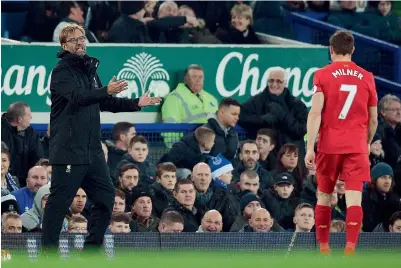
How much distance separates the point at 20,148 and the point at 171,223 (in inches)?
92.7

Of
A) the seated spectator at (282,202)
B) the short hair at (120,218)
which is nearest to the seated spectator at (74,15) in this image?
the seated spectator at (282,202)

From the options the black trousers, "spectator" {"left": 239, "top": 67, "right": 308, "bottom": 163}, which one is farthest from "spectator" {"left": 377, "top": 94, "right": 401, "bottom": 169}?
the black trousers

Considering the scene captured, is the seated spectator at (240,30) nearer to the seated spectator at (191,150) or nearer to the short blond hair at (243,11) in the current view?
the short blond hair at (243,11)

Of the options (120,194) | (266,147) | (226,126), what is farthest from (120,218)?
A: (266,147)

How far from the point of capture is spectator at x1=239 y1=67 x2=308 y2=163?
1886 cm

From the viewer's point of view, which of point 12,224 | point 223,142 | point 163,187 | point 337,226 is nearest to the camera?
point 12,224

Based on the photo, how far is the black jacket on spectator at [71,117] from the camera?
13.0 metres

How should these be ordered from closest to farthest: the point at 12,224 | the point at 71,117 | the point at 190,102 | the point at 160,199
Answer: the point at 71,117 → the point at 12,224 → the point at 160,199 → the point at 190,102

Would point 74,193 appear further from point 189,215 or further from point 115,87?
point 189,215

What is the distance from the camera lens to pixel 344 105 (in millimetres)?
13156

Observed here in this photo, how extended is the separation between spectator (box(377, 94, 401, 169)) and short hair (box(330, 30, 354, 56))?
20.6 ft

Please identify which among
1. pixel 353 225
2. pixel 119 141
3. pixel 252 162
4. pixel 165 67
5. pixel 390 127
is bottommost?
pixel 353 225

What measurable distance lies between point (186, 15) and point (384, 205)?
4.31 meters

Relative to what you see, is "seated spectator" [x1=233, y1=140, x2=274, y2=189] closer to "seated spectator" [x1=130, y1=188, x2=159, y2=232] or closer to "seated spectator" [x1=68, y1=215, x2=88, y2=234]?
"seated spectator" [x1=130, y1=188, x2=159, y2=232]
